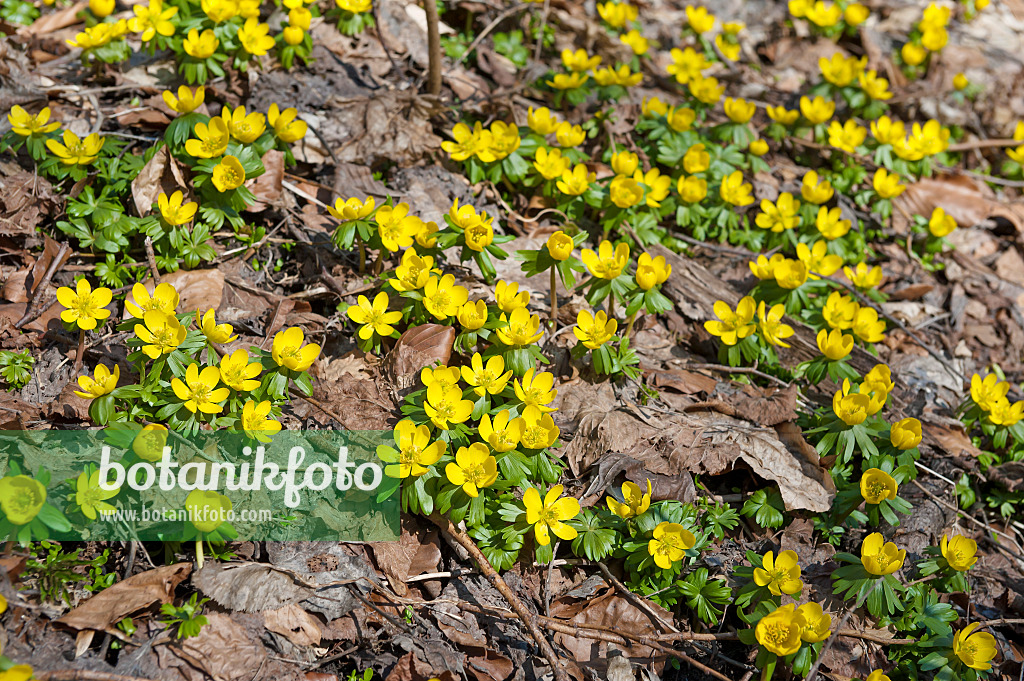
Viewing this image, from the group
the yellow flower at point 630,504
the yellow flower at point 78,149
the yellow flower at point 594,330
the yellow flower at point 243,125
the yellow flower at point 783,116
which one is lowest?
the yellow flower at point 630,504

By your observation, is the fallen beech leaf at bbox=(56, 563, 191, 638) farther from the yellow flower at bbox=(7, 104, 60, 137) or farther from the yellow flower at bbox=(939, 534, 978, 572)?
the yellow flower at bbox=(939, 534, 978, 572)

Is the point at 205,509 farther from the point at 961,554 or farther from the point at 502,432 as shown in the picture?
the point at 961,554

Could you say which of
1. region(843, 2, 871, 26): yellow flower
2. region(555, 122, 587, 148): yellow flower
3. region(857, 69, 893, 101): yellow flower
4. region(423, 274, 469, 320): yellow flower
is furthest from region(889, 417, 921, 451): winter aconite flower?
region(843, 2, 871, 26): yellow flower

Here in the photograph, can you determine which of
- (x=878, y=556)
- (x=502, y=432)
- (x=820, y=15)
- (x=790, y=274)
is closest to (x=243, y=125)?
(x=502, y=432)

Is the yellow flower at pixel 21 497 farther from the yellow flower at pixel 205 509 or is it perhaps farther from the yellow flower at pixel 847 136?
the yellow flower at pixel 847 136

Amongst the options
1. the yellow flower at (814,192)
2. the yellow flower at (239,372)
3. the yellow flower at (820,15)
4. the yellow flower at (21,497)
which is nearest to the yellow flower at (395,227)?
the yellow flower at (239,372)

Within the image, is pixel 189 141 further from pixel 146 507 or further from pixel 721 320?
pixel 721 320
